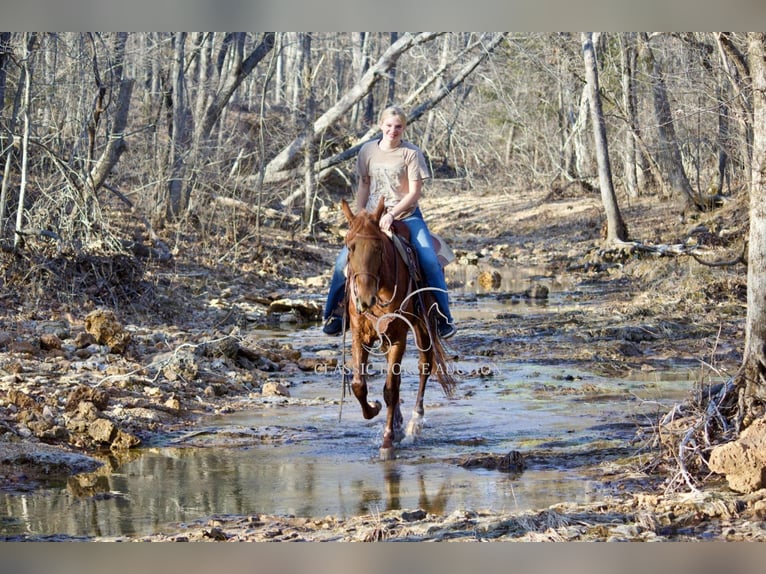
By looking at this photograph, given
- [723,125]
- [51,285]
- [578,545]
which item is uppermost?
[723,125]

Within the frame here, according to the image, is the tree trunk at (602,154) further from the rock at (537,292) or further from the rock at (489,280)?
the rock at (537,292)

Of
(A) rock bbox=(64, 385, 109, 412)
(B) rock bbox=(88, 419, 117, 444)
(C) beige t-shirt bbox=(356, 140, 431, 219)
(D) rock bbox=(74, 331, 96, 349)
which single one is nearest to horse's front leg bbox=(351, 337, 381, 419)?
(C) beige t-shirt bbox=(356, 140, 431, 219)

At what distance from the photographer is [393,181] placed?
28.7ft

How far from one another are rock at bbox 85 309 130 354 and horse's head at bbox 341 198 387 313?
4150mm

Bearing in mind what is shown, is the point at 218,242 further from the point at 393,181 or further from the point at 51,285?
the point at 393,181

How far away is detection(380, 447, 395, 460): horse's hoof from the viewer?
8438mm

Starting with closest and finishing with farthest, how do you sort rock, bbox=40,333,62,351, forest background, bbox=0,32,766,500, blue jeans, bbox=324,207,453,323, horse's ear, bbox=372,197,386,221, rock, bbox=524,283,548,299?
horse's ear, bbox=372,197,386,221
blue jeans, bbox=324,207,453,323
rock, bbox=40,333,62,351
forest background, bbox=0,32,766,500
rock, bbox=524,283,548,299

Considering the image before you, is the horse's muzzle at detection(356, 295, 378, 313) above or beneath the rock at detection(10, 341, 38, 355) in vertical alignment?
above

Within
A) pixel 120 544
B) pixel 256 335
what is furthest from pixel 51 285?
pixel 120 544

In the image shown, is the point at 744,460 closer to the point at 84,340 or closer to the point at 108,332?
the point at 108,332

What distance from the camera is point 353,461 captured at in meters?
8.35

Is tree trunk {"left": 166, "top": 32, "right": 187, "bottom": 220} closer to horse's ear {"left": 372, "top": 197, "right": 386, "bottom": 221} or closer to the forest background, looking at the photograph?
the forest background
